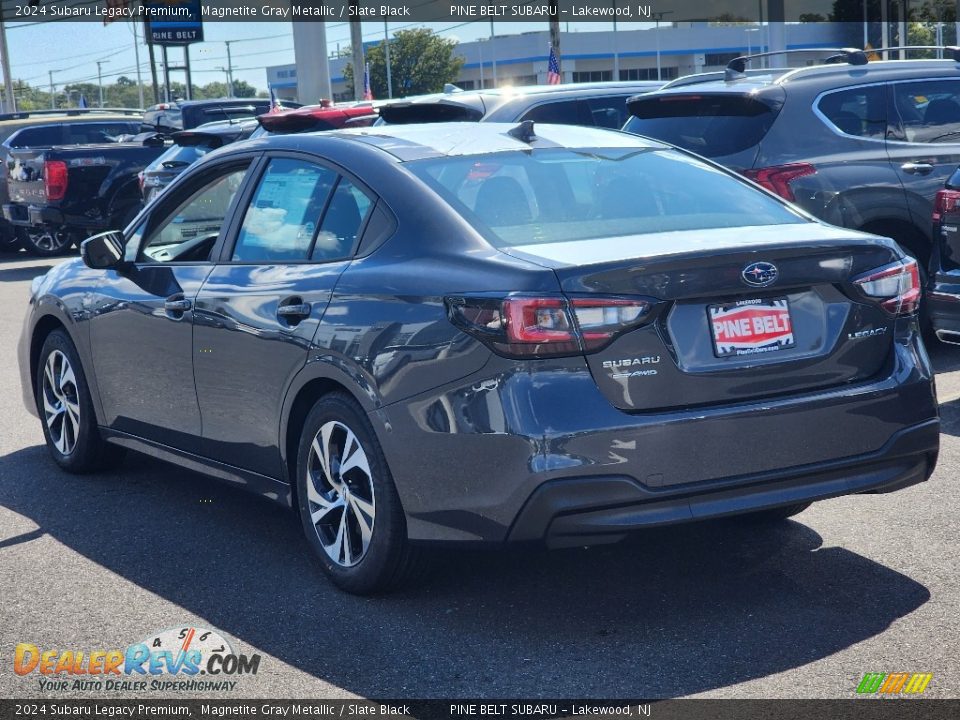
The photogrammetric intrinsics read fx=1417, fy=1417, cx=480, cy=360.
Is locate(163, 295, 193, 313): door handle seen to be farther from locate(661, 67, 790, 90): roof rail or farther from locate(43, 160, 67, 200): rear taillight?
locate(43, 160, 67, 200): rear taillight

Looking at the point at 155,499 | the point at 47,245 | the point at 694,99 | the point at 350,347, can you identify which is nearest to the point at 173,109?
the point at 47,245

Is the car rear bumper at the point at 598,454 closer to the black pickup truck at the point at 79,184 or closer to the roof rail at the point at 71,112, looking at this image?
A: the black pickup truck at the point at 79,184

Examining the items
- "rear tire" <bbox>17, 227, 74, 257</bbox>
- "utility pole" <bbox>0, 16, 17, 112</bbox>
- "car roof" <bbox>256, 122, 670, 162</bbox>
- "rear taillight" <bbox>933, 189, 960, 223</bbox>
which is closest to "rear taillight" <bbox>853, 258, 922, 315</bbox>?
"car roof" <bbox>256, 122, 670, 162</bbox>

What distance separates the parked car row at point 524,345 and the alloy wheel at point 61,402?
119cm

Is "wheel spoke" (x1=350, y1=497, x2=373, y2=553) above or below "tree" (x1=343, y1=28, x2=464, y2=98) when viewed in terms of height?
below

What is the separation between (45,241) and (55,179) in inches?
134

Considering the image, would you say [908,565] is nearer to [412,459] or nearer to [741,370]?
[741,370]

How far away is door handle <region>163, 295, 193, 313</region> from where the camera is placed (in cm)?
568

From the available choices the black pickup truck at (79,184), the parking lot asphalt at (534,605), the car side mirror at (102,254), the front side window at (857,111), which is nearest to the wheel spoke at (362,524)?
the parking lot asphalt at (534,605)

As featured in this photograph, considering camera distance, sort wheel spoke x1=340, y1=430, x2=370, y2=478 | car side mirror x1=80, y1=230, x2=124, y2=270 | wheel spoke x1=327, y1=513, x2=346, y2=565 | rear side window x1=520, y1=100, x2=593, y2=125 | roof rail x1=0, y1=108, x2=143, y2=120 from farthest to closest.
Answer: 1. roof rail x1=0, y1=108, x2=143, y2=120
2. rear side window x1=520, y1=100, x2=593, y2=125
3. car side mirror x1=80, y1=230, x2=124, y2=270
4. wheel spoke x1=327, y1=513, x2=346, y2=565
5. wheel spoke x1=340, y1=430, x2=370, y2=478

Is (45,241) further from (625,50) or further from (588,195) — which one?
(625,50)

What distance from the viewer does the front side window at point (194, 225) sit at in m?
5.87

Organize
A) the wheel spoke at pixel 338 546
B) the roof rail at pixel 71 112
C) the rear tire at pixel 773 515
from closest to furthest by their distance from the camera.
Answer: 1. the wheel spoke at pixel 338 546
2. the rear tire at pixel 773 515
3. the roof rail at pixel 71 112

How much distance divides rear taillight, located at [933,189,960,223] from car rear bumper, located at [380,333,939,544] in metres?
3.15
